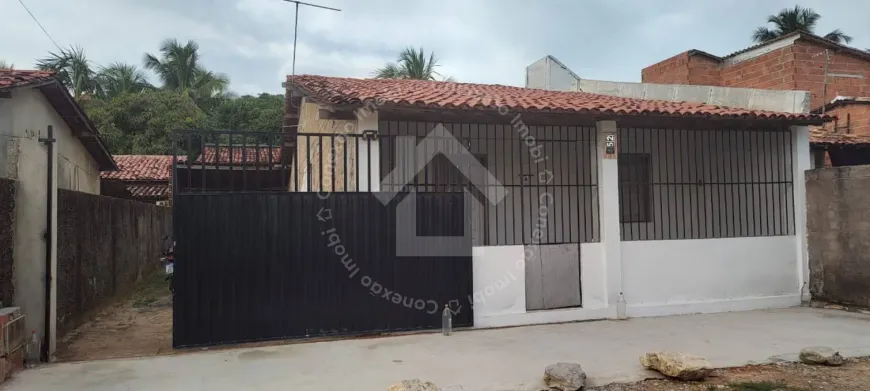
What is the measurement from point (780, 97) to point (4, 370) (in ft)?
36.4

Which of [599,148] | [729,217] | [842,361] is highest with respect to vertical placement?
[599,148]

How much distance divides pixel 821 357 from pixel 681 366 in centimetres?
166

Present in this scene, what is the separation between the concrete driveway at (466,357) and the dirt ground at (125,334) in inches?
27.8

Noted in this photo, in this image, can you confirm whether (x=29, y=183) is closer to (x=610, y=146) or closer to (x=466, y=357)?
(x=466, y=357)

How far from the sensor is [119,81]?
32094mm

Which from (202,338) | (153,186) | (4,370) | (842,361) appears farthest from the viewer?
(153,186)

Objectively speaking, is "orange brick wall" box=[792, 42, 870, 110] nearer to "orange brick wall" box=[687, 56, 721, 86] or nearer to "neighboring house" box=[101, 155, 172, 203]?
"orange brick wall" box=[687, 56, 721, 86]

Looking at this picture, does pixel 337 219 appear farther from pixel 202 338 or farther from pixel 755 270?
pixel 755 270

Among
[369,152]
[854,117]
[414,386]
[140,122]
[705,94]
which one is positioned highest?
[140,122]

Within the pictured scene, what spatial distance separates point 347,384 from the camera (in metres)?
4.58

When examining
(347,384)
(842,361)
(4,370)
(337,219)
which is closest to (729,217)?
(842,361)

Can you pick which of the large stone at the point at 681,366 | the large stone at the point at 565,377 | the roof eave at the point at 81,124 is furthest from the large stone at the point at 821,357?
the roof eave at the point at 81,124

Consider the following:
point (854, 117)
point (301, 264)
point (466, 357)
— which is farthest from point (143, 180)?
point (854, 117)

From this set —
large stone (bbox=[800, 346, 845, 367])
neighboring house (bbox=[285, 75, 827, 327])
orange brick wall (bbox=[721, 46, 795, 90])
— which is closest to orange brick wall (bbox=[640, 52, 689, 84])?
orange brick wall (bbox=[721, 46, 795, 90])
